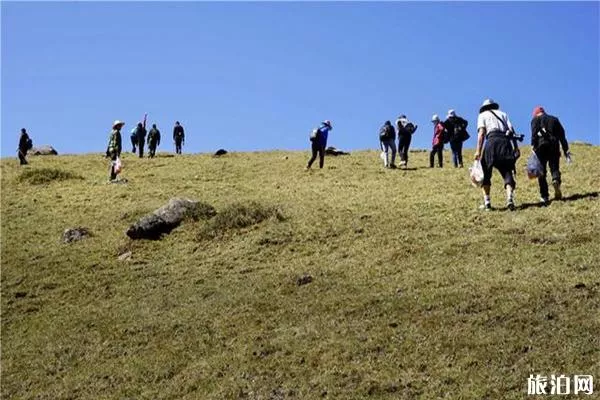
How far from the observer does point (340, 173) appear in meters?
30.5

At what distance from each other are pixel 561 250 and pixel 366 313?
13.6 ft

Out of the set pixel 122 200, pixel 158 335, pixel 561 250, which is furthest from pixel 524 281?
pixel 122 200

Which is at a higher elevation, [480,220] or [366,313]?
[480,220]

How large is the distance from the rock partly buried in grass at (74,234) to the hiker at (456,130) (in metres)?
15.7

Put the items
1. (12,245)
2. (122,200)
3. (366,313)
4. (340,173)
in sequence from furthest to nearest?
(340,173) < (122,200) < (12,245) < (366,313)

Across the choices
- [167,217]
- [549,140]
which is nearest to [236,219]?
[167,217]

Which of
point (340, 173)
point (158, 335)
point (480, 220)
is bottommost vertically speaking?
point (158, 335)

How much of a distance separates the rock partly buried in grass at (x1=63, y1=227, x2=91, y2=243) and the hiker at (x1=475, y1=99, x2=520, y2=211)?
36.9ft

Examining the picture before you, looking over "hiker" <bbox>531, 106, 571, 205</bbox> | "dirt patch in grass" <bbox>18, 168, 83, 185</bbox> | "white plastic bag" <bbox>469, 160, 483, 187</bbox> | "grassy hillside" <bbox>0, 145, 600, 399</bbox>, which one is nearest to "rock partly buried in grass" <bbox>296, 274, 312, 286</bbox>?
"grassy hillside" <bbox>0, 145, 600, 399</bbox>

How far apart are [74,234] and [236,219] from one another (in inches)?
194

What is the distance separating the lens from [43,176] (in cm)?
3316

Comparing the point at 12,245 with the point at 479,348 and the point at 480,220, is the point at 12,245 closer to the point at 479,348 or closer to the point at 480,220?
the point at 480,220

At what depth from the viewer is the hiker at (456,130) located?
96.5 ft

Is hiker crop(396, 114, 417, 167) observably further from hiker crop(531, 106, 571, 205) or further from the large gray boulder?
the large gray boulder
